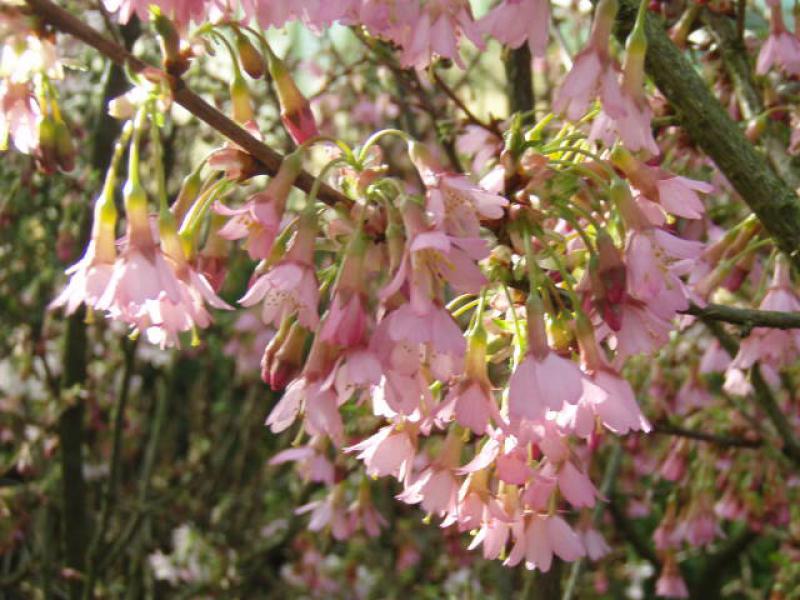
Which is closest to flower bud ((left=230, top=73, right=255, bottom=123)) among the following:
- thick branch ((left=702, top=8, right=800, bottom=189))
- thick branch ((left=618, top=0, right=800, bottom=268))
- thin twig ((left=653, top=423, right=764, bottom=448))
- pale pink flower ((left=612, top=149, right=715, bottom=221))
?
pale pink flower ((left=612, top=149, right=715, bottom=221))

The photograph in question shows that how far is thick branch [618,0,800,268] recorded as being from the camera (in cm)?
179

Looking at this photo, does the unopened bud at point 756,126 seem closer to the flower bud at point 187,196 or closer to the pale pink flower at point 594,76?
the pale pink flower at point 594,76

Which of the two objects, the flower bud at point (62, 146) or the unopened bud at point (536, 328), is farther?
the flower bud at point (62, 146)

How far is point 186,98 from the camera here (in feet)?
4.30

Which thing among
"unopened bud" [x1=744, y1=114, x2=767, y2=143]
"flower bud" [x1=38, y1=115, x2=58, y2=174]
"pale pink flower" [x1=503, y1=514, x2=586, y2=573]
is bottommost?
"pale pink flower" [x1=503, y1=514, x2=586, y2=573]

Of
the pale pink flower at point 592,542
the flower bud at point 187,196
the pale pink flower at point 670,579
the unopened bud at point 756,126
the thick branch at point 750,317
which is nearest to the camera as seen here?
the flower bud at point 187,196

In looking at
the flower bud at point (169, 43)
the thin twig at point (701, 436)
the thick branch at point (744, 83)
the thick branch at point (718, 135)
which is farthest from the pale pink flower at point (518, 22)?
the thin twig at point (701, 436)

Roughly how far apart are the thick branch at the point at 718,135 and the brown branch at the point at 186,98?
75 cm

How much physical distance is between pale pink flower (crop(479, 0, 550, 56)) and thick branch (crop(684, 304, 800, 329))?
1.67ft

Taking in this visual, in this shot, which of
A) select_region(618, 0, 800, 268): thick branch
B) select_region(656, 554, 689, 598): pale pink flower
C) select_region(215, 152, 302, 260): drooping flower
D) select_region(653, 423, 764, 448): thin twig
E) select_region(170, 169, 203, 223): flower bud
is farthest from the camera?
select_region(656, 554, 689, 598): pale pink flower

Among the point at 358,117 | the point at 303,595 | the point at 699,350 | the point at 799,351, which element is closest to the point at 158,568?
the point at 303,595

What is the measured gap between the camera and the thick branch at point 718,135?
70.6 inches

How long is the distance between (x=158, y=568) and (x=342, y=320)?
4284mm

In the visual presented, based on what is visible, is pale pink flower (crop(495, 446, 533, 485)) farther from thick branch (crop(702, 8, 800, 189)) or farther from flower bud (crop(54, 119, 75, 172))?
thick branch (crop(702, 8, 800, 189))
